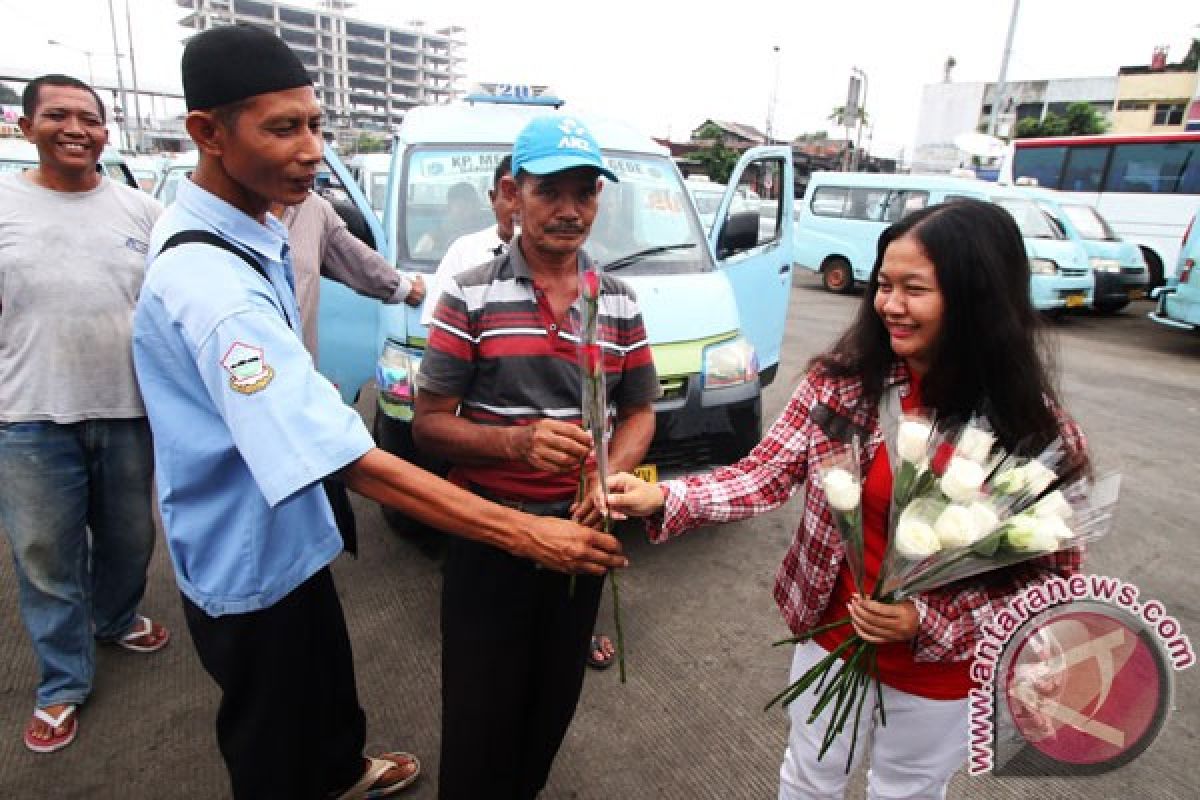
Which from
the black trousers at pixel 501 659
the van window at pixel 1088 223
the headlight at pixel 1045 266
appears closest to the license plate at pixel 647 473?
the black trousers at pixel 501 659

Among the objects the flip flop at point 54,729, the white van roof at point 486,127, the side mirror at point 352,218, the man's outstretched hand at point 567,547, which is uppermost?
the white van roof at point 486,127

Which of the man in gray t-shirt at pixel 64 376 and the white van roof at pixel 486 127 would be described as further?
the white van roof at pixel 486 127

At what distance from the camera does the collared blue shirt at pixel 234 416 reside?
1.25 metres

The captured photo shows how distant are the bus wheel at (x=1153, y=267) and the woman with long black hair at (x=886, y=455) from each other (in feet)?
48.6

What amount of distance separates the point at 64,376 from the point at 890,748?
2568 millimetres

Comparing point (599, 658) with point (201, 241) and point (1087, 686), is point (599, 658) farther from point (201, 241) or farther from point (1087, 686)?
point (201, 241)

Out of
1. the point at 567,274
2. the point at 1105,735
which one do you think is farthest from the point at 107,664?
the point at 1105,735

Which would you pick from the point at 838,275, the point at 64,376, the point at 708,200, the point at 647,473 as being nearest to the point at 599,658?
the point at 647,473

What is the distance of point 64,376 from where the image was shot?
225 centimetres

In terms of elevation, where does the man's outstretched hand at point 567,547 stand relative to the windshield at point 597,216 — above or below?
below

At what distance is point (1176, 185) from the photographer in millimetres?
12703

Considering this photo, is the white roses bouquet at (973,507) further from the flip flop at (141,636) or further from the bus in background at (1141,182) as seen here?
the bus in background at (1141,182)

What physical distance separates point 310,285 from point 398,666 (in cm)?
158

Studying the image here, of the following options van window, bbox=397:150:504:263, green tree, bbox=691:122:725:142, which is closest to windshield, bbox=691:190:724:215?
van window, bbox=397:150:504:263
